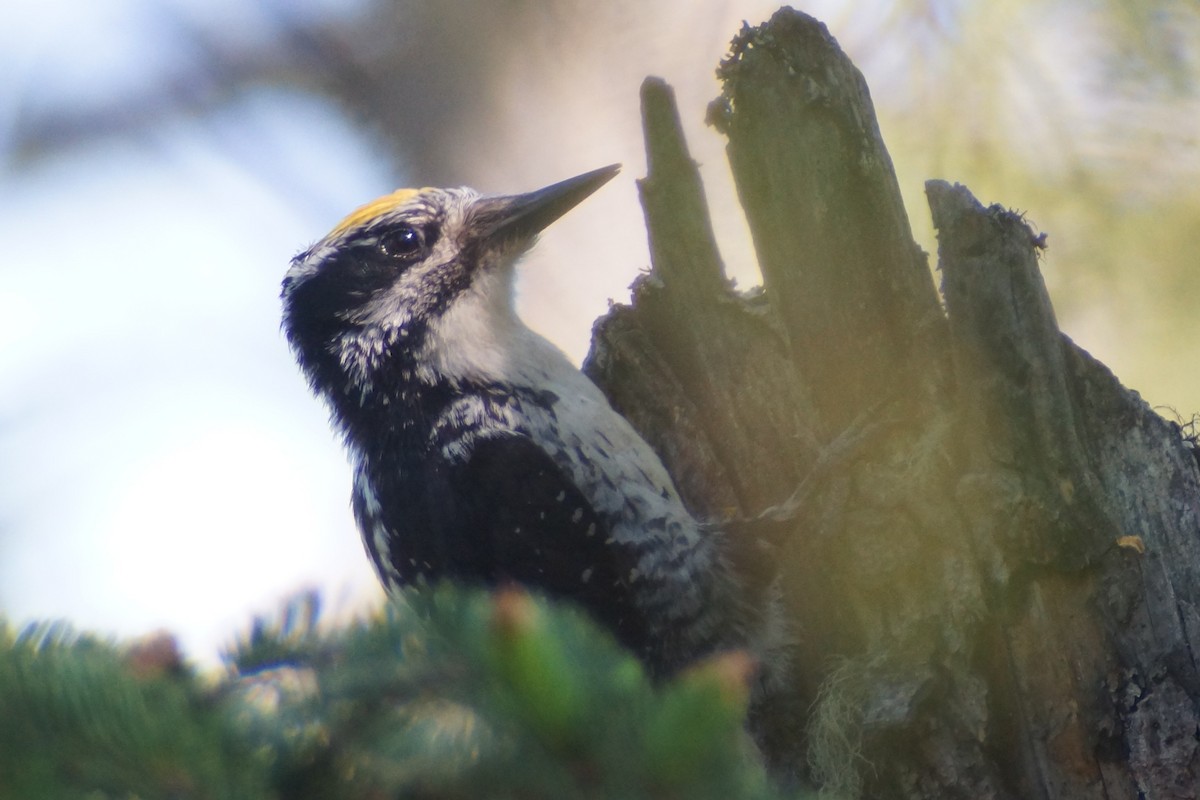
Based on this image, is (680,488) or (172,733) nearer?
(172,733)

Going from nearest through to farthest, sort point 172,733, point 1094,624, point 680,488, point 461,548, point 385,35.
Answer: point 172,733 → point 1094,624 → point 461,548 → point 680,488 → point 385,35

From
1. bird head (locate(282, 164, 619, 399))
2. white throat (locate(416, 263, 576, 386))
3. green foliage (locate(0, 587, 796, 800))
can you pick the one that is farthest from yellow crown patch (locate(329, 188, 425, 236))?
green foliage (locate(0, 587, 796, 800))

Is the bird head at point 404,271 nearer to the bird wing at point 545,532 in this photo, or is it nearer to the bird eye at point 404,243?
the bird eye at point 404,243

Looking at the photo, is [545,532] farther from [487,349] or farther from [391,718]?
[391,718]

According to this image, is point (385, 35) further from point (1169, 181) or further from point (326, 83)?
point (1169, 181)

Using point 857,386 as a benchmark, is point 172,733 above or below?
below

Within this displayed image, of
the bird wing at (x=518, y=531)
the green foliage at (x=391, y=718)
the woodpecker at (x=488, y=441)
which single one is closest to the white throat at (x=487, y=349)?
the woodpecker at (x=488, y=441)

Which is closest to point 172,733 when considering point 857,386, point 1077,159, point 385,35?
A: point 857,386
